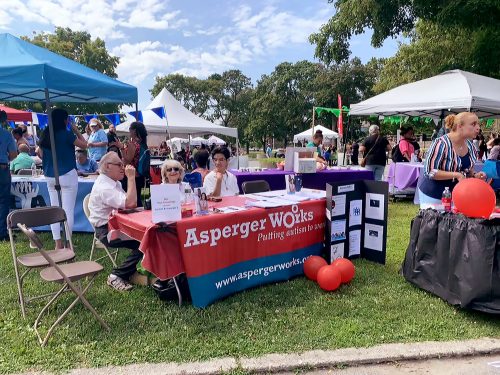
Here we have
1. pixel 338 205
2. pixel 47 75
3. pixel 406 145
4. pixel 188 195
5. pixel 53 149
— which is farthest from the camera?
pixel 406 145

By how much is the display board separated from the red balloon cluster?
33 centimetres

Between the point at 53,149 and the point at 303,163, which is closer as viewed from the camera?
the point at 53,149

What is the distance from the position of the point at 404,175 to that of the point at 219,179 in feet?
18.0

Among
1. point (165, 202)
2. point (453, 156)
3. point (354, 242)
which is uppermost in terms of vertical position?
point (453, 156)

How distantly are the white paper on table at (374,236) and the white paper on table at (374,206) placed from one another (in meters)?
0.12

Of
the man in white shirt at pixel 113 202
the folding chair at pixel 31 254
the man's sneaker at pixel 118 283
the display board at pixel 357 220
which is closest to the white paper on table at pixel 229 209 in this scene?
the man in white shirt at pixel 113 202

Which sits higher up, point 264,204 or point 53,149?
point 53,149

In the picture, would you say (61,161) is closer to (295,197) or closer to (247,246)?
(247,246)

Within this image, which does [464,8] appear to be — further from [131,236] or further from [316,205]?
[131,236]

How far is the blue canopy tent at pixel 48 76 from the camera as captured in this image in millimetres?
3906

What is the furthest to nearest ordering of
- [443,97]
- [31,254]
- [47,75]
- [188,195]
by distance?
[443,97] → [47,75] → [188,195] → [31,254]

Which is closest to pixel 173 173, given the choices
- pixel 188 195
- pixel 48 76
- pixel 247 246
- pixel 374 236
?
pixel 188 195

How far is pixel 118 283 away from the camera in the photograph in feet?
11.9

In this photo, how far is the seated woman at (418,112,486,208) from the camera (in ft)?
10.9
